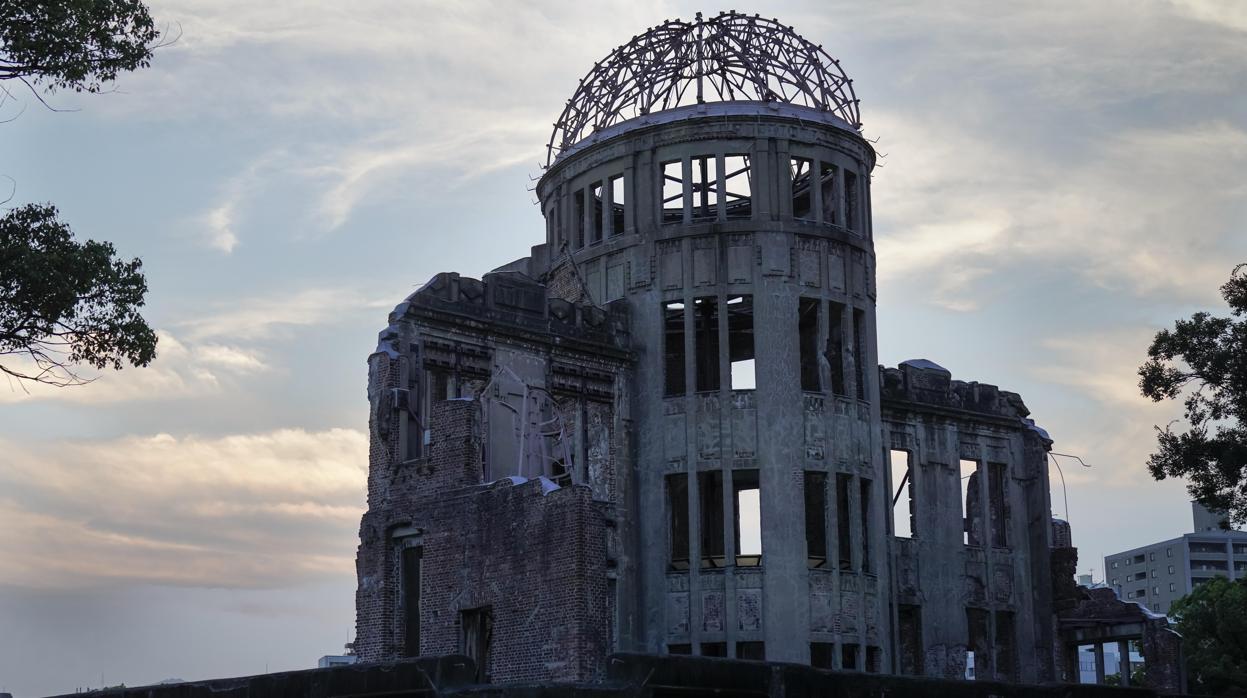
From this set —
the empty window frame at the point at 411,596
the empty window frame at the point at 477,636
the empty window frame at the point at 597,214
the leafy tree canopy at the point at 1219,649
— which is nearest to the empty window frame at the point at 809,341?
the empty window frame at the point at 597,214

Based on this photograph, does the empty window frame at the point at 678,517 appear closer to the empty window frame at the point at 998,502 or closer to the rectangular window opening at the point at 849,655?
the rectangular window opening at the point at 849,655

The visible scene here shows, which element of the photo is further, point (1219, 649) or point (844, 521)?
point (1219, 649)

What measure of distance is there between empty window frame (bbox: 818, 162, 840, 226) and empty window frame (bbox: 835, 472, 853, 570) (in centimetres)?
575

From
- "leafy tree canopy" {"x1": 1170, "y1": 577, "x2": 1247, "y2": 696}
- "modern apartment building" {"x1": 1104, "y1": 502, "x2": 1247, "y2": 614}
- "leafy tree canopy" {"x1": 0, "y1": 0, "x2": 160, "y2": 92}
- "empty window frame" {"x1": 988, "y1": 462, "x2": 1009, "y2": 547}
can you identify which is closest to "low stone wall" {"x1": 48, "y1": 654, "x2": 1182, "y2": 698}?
"leafy tree canopy" {"x1": 0, "y1": 0, "x2": 160, "y2": 92}

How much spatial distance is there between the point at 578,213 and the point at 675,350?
401 centimetres

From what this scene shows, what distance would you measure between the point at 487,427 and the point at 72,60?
11.8 m

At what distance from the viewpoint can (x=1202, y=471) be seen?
103 ft

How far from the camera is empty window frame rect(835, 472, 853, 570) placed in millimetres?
32938

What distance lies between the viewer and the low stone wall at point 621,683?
16938 millimetres

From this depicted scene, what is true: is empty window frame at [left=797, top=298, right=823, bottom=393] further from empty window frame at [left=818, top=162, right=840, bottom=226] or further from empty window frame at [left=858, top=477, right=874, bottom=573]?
empty window frame at [left=858, top=477, right=874, bottom=573]

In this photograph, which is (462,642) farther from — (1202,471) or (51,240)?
(1202,471)

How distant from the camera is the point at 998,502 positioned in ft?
132

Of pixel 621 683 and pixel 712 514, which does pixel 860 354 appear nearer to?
pixel 712 514

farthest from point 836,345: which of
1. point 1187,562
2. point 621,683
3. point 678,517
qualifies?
point 1187,562
